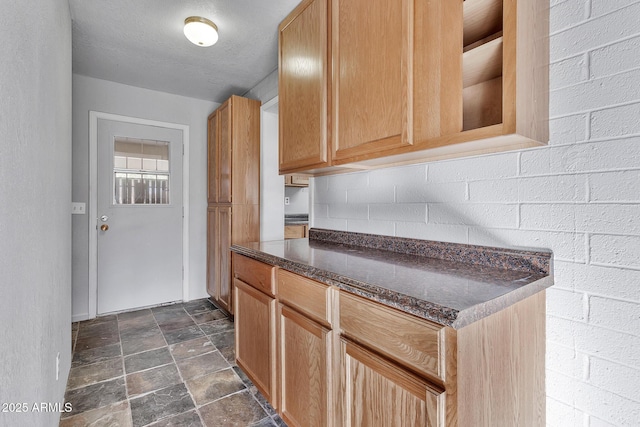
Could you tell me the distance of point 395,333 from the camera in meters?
0.89

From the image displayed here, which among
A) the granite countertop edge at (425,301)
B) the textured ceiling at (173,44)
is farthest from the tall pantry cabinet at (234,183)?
the granite countertop edge at (425,301)

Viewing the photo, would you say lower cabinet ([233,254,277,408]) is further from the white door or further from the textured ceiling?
the white door

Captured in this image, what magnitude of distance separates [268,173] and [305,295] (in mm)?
2053

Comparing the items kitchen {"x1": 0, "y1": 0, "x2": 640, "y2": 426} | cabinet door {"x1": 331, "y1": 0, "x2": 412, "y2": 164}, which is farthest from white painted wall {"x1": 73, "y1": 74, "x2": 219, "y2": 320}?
cabinet door {"x1": 331, "y1": 0, "x2": 412, "y2": 164}

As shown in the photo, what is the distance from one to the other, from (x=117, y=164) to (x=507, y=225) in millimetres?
3613

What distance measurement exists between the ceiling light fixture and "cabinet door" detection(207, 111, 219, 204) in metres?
1.27

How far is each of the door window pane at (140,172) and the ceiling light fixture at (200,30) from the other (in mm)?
1651

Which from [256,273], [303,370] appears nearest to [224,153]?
[256,273]

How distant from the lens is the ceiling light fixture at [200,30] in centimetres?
208

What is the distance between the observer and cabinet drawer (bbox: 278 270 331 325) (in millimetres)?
1177

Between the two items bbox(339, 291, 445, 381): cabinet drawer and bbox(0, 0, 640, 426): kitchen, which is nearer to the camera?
bbox(339, 291, 445, 381): cabinet drawer

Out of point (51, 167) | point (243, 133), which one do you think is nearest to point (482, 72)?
point (51, 167)

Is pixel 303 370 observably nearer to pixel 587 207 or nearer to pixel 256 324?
pixel 256 324

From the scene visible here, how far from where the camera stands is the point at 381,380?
94 centimetres
